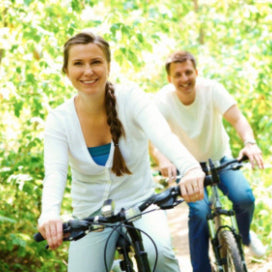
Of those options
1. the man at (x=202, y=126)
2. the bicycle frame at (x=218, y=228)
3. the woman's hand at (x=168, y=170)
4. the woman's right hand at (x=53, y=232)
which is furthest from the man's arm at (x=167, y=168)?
the woman's right hand at (x=53, y=232)

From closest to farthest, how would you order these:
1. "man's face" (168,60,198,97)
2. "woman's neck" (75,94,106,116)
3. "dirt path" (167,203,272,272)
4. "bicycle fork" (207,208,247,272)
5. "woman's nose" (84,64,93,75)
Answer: "woman's nose" (84,64,93,75)
"woman's neck" (75,94,106,116)
"bicycle fork" (207,208,247,272)
"man's face" (168,60,198,97)
"dirt path" (167,203,272,272)

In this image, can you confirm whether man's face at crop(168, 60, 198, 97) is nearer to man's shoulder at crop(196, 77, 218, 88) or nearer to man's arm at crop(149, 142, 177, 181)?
man's shoulder at crop(196, 77, 218, 88)

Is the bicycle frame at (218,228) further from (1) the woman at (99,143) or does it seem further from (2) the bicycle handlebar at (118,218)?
(2) the bicycle handlebar at (118,218)

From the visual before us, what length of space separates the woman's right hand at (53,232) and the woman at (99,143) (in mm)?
371

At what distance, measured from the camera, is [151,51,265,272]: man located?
11.2 ft

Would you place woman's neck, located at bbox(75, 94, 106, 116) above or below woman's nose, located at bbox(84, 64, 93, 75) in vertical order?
below

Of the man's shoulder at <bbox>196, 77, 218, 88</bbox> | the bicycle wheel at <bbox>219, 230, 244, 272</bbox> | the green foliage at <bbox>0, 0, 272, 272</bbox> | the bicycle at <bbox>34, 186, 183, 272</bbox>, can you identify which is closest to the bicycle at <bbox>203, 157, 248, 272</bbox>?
the bicycle wheel at <bbox>219, 230, 244, 272</bbox>

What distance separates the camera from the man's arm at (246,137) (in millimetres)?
2828

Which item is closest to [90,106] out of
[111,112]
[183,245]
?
[111,112]

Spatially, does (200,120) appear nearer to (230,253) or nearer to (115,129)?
(230,253)

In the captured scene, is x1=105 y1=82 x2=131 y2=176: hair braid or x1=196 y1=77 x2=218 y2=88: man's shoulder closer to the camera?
x1=105 y1=82 x2=131 y2=176: hair braid

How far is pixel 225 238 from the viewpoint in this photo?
3.00m

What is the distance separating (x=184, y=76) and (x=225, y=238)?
54.1 inches

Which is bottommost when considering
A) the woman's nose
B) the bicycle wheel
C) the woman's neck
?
the bicycle wheel
